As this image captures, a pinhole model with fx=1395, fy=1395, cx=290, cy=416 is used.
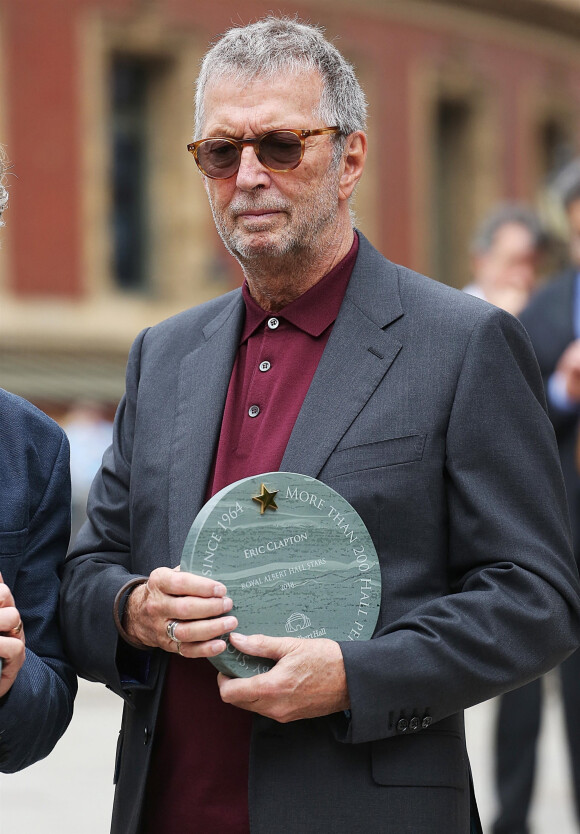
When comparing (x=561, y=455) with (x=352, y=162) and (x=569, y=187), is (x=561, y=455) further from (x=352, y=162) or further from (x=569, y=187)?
(x=352, y=162)

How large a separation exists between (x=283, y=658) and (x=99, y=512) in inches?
24.8

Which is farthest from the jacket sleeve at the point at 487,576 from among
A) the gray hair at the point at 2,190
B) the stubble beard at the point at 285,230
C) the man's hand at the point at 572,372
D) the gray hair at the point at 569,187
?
the gray hair at the point at 569,187

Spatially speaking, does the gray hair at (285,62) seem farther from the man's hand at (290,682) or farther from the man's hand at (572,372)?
the man's hand at (572,372)

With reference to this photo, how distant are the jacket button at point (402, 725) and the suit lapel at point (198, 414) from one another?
49 centimetres

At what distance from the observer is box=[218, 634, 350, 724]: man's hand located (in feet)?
7.35

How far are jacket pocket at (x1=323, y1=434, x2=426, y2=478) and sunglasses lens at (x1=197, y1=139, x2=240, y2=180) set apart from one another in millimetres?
563

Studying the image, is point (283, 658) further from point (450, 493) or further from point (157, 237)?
point (157, 237)

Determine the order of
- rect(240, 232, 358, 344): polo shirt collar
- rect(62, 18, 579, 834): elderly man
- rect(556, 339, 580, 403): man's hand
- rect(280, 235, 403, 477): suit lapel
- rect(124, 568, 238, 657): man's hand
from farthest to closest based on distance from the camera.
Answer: rect(556, 339, 580, 403): man's hand, rect(240, 232, 358, 344): polo shirt collar, rect(280, 235, 403, 477): suit lapel, rect(62, 18, 579, 834): elderly man, rect(124, 568, 238, 657): man's hand

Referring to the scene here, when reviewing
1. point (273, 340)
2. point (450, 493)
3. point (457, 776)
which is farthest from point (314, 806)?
point (273, 340)

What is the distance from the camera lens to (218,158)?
8.43 feet

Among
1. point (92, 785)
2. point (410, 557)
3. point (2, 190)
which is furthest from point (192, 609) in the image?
point (92, 785)

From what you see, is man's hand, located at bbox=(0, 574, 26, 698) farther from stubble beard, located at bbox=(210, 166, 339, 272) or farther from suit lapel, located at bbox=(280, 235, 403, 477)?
stubble beard, located at bbox=(210, 166, 339, 272)

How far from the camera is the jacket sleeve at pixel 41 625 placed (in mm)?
2484

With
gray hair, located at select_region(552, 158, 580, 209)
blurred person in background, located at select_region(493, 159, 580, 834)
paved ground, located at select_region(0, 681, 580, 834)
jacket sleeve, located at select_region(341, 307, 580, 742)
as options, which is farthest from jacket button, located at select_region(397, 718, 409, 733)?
paved ground, located at select_region(0, 681, 580, 834)
